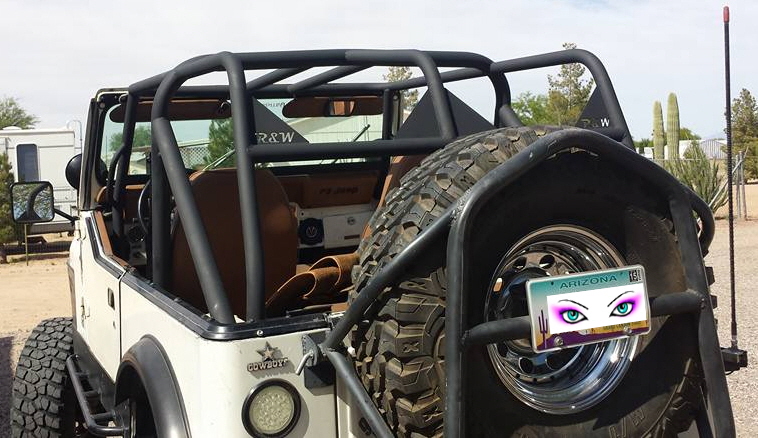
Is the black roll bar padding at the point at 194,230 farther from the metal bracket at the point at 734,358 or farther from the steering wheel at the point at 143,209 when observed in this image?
the metal bracket at the point at 734,358

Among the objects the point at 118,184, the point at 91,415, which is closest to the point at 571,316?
the point at 91,415

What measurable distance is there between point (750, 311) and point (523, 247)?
7.19 meters

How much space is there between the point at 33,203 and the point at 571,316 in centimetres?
307

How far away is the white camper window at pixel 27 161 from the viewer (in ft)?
61.8

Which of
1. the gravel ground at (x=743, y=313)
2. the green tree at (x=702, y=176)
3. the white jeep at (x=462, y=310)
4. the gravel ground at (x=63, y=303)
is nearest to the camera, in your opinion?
the white jeep at (x=462, y=310)

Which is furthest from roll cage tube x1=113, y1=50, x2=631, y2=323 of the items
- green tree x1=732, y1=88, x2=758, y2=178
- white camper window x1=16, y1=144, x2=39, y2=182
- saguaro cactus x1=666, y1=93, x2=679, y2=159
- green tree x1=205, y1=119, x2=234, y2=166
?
green tree x1=732, y1=88, x2=758, y2=178

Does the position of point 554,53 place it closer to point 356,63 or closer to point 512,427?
point 356,63

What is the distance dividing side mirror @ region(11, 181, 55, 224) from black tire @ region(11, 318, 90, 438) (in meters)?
0.75

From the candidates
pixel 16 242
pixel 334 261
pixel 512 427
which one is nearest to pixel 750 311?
pixel 334 261

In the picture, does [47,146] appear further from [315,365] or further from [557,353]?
[557,353]

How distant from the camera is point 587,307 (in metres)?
1.83

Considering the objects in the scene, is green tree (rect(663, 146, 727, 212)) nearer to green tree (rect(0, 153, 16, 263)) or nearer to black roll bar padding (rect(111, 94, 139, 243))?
green tree (rect(0, 153, 16, 263))

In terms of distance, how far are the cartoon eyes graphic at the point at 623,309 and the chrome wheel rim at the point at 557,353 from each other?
0.60 ft

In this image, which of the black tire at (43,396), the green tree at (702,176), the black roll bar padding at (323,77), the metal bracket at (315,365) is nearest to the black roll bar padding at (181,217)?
the metal bracket at (315,365)
